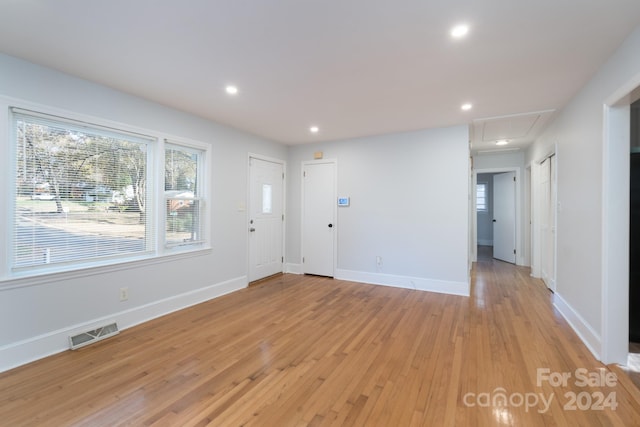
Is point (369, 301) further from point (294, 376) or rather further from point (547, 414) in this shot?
point (547, 414)

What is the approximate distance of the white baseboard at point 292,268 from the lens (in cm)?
553

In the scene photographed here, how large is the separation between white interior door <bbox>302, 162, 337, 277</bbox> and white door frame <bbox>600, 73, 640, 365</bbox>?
3577 mm

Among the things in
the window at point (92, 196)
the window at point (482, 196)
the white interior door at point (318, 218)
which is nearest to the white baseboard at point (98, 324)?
the window at point (92, 196)

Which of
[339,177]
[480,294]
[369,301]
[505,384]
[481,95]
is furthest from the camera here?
[339,177]

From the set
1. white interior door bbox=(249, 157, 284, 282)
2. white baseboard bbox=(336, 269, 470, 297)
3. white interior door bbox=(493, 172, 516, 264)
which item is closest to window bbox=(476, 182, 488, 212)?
white interior door bbox=(493, 172, 516, 264)

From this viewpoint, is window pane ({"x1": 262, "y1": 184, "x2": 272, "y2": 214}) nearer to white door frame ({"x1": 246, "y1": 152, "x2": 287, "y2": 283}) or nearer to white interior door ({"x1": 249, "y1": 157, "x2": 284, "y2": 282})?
white interior door ({"x1": 249, "y1": 157, "x2": 284, "y2": 282})

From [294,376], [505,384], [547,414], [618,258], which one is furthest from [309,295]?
[618,258]

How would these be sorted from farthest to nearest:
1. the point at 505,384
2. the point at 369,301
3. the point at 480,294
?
the point at 480,294
the point at 369,301
the point at 505,384

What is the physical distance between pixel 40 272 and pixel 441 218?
15.5 ft

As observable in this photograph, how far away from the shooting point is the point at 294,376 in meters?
2.15

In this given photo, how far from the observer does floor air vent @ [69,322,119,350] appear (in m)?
2.58

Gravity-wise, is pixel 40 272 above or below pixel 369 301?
above

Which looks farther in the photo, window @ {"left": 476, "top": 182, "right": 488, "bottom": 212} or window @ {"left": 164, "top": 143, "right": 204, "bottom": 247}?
window @ {"left": 476, "top": 182, "right": 488, "bottom": 212}

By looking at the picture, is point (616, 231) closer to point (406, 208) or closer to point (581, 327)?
point (581, 327)
